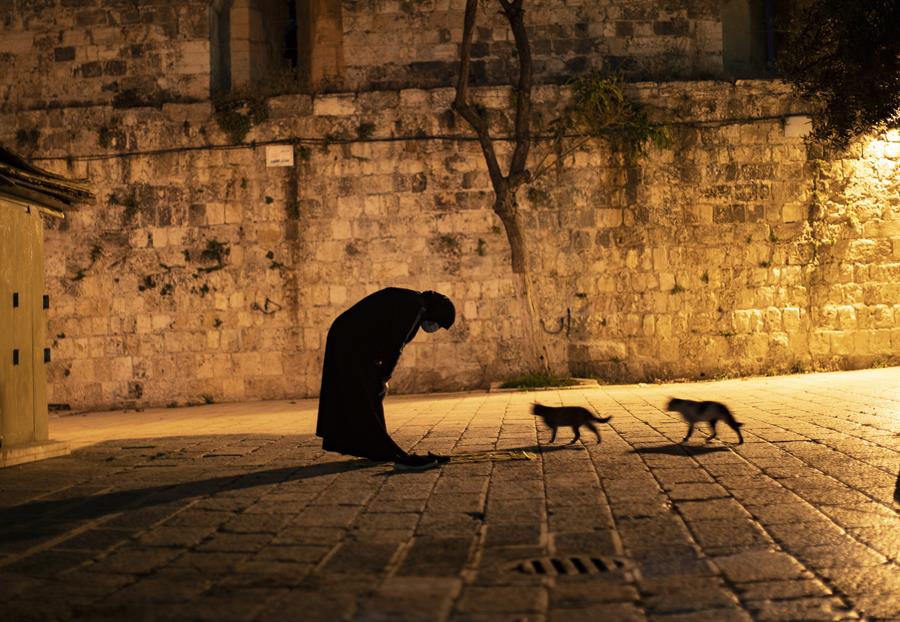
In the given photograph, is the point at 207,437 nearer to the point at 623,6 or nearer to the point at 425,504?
the point at 425,504

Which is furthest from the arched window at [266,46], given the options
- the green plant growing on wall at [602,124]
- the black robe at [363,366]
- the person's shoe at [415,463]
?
the person's shoe at [415,463]

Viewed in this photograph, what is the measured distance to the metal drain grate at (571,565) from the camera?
415cm

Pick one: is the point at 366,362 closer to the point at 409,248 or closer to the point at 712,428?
the point at 712,428

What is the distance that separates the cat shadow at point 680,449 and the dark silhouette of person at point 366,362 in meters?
1.79

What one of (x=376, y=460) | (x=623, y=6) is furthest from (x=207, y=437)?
(x=623, y=6)

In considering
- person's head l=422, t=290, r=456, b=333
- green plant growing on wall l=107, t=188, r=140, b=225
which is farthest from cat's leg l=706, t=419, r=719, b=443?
green plant growing on wall l=107, t=188, r=140, b=225

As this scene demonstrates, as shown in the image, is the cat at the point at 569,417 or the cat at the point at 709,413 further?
the cat at the point at 569,417

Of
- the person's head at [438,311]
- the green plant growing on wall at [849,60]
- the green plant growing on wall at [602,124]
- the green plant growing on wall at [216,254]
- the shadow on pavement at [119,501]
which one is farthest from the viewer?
the green plant growing on wall at [216,254]

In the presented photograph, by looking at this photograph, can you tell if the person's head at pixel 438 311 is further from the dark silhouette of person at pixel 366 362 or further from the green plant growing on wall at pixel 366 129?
the green plant growing on wall at pixel 366 129

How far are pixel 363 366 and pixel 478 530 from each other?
2766mm

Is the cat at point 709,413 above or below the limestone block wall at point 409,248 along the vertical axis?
below

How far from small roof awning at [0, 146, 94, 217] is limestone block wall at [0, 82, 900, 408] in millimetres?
5800

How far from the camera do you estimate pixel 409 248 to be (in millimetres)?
15570

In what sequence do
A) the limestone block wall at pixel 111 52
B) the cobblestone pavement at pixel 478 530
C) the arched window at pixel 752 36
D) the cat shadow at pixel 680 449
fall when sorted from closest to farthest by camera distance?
1. the cobblestone pavement at pixel 478 530
2. the cat shadow at pixel 680 449
3. the limestone block wall at pixel 111 52
4. the arched window at pixel 752 36
